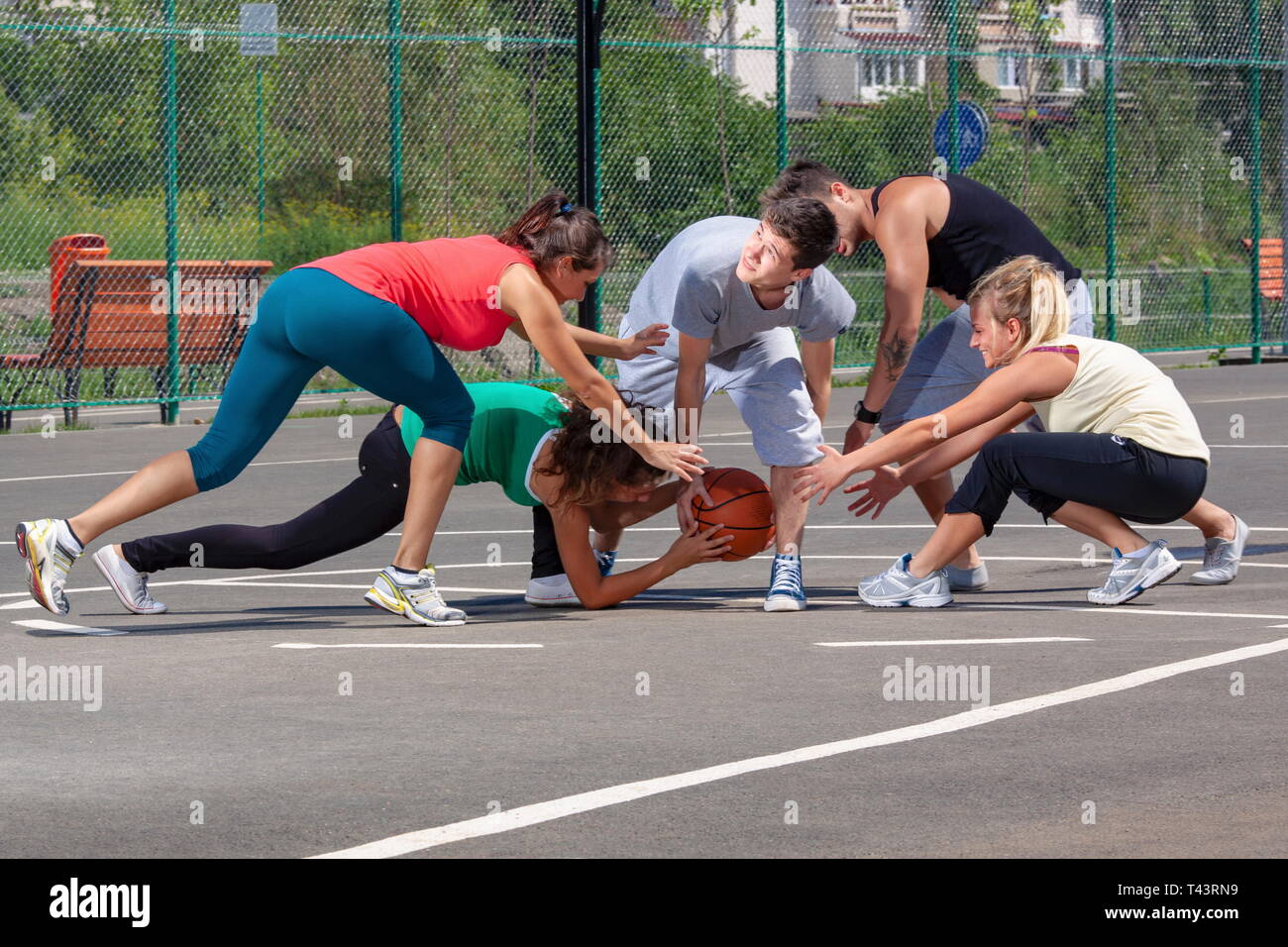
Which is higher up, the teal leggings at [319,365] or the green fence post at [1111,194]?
the green fence post at [1111,194]

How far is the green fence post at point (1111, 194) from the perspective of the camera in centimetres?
2491

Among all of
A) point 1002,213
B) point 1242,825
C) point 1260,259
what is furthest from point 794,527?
point 1260,259

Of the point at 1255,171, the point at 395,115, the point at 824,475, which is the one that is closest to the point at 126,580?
the point at 824,475

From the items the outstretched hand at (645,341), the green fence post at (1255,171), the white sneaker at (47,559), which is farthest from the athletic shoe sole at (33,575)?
the green fence post at (1255,171)

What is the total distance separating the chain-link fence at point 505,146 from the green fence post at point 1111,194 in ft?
0.12

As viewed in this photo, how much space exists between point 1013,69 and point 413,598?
23414mm

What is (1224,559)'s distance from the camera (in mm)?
8961

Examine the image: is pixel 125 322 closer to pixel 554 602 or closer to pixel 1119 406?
pixel 554 602

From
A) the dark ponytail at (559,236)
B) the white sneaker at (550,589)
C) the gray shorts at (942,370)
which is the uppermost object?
the dark ponytail at (559,236)

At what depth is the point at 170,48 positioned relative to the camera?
731 inches

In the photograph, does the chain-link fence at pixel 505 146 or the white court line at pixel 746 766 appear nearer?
the white court line at pixel 746 766

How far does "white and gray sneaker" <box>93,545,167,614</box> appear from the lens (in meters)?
8.34

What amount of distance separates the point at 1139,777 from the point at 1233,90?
23.2m

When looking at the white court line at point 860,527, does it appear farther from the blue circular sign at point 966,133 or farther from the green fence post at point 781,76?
the blue circular sign at point 966,133
